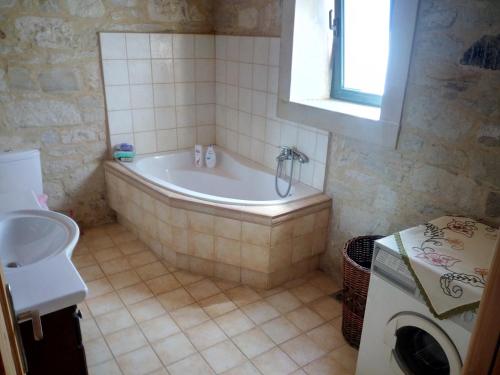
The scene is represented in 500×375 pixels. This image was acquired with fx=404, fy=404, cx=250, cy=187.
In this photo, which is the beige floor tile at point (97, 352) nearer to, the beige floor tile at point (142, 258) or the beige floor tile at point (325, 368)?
the beige floor tile at point (142, 258)

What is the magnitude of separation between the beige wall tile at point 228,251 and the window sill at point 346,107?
1.02 metres

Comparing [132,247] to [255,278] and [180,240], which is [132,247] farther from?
[255,278]

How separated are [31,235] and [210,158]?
6.55 ft

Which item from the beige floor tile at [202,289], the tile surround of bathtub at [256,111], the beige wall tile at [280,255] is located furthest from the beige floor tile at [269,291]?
the tile surround of bathtub at [256,111]

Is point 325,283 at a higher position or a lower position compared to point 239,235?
lower

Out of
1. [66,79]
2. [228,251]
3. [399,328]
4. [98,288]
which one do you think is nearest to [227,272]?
[228,251]

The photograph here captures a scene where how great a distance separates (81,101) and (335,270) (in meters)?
2.25

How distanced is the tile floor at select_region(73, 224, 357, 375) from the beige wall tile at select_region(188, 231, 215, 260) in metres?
0.18

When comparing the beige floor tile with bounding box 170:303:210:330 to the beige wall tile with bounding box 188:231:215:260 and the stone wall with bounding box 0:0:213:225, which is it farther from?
the stone wall with bounding box 0:0:213:225

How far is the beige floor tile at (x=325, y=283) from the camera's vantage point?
267 centimetres

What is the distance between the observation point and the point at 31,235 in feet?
5.53

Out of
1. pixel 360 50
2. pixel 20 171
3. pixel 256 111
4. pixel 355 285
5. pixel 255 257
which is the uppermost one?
pixel 360 50

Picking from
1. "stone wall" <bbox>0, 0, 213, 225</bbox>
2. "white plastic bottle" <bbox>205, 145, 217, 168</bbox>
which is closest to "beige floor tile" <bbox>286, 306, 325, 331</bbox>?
"white plastic bottle" <bbox>205, 145, 217, 168</bbox>

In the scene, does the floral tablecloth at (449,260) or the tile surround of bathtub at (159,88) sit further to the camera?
the tile surround of bathtub at (159,88)
